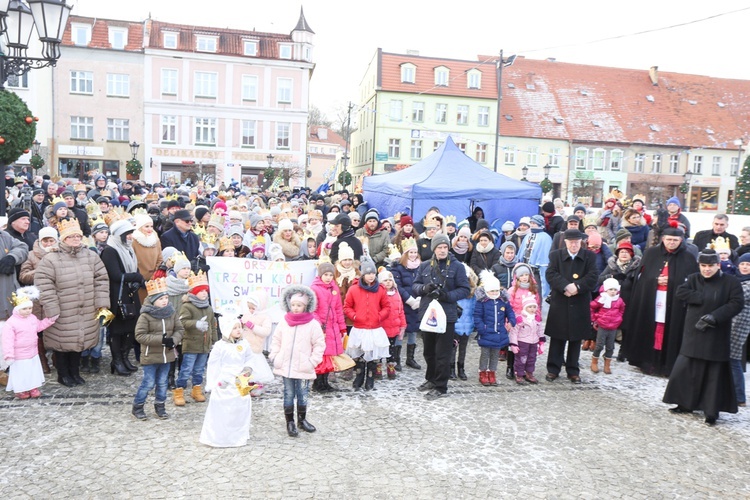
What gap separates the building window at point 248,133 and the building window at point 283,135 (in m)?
1.71

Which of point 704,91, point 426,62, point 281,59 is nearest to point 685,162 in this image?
point 704,91

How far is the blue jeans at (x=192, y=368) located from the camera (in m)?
6.54

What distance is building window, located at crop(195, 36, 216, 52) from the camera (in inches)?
1601

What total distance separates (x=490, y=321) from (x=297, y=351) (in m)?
2.78

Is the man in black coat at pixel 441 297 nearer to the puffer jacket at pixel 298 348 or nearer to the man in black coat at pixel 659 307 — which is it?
the puffer jacket at pixel 298 348

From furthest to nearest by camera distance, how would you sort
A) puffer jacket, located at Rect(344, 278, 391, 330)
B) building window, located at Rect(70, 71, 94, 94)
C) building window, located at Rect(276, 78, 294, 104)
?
building window, located at Rect(276, 78, 294, 104)
building window, located at Rect(70, 71, 94, 94)
puffer jacket, located at Rect(344, 278, 391, 330)

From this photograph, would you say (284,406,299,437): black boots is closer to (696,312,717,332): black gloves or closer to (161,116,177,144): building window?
(696,312,717,332): black gloves

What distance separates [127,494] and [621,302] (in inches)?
264

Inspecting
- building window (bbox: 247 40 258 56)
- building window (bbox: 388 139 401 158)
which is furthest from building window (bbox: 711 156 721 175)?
building window (bbox: 247 40 258 56)

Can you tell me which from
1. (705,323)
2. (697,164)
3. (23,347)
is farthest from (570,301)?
(697,164)

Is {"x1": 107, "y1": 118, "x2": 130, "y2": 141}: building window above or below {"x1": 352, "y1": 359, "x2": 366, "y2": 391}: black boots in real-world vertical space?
above

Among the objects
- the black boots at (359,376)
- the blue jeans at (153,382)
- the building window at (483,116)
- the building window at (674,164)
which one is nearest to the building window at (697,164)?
the building window at (674,164)

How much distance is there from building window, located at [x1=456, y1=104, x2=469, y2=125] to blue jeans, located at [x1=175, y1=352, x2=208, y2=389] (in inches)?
1654

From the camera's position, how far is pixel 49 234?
6.87 metres
